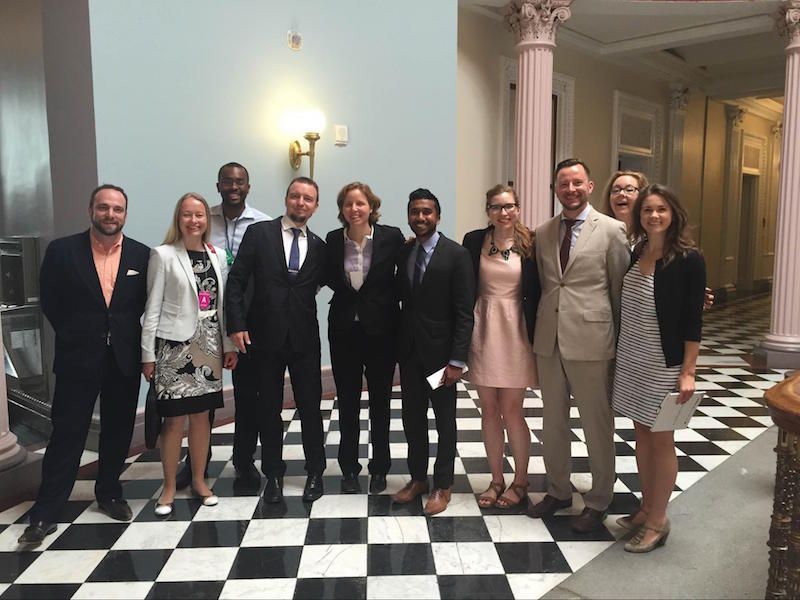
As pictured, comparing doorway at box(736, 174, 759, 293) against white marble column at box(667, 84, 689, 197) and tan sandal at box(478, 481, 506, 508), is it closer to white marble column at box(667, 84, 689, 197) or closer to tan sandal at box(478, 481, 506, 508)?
white marble column at box(667, 84, 689, 197)

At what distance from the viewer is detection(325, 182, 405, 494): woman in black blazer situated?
3.88 m

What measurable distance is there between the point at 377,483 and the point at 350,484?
17 centimetres

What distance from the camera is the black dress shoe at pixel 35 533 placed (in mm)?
3484

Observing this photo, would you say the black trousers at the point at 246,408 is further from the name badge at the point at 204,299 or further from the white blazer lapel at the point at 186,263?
the white blazer lapel at the point at 186,263

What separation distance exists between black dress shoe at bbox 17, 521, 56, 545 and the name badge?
1.38m

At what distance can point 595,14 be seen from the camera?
8922 mm

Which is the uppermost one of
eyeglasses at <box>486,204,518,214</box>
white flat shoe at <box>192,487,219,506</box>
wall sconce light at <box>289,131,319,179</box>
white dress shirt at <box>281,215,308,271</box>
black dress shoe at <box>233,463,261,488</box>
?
wall sconce light at <box>289,131,319,179</box>

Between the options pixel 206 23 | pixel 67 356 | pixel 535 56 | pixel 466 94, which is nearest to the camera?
pixel 67 356

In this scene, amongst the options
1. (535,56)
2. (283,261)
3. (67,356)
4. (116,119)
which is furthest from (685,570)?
(535,56)

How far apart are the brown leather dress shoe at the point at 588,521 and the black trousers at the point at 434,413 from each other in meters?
0.74

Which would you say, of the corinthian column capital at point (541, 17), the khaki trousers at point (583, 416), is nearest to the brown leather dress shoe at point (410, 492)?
the khaki trousers at point (583, 416)

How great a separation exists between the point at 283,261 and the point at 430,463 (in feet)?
5.84

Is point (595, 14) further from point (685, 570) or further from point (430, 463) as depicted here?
point (685, 570)

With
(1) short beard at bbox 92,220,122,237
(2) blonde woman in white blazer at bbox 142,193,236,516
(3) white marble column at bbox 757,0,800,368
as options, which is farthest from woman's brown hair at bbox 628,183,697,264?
(3) white marble column at bbox 757,0,800,368
